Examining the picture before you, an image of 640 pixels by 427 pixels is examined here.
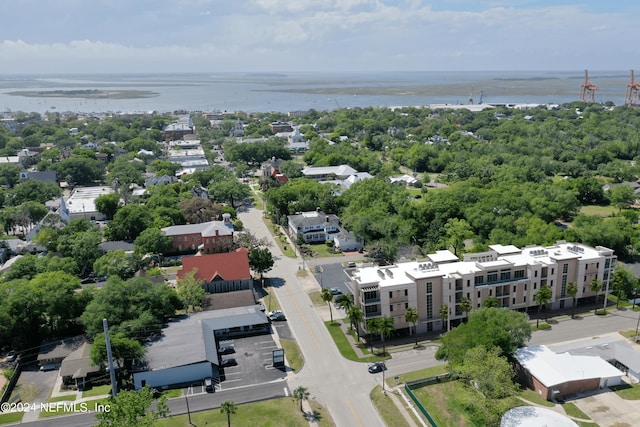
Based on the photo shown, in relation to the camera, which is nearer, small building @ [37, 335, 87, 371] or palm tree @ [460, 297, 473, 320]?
small building @ [37, 335, 87, 371]

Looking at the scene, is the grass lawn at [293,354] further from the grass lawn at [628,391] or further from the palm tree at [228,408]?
the grass lawn at [628,391]

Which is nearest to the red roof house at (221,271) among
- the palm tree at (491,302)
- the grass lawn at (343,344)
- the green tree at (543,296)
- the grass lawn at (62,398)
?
the grass lawn at (343,344)

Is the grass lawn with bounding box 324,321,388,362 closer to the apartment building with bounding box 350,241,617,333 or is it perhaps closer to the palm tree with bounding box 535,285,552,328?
the apartment building with bounding box 350,241,617,333

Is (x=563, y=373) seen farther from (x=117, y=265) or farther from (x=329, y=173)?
(x=329, y=173)

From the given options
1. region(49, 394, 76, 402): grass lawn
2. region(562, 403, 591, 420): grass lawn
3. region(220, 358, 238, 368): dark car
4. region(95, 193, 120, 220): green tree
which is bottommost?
region(562, 403, 591, 420): grass lawn

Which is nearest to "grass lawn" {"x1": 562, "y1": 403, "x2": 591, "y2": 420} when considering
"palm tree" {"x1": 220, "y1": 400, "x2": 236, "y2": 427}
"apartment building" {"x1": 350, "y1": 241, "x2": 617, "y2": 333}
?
"apartment building" {"x1": 350, "y1": 241, "x2": 617, "y2": 333}

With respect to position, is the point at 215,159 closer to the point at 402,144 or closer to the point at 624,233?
the point at 402,144

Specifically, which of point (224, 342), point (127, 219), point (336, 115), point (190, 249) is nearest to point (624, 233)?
point (224, 342)
